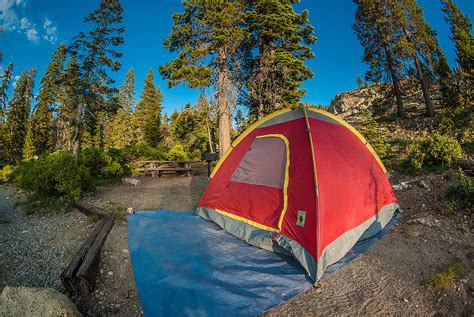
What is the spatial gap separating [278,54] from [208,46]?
12.8 feet

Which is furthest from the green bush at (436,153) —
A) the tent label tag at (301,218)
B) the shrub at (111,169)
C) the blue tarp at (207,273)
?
the shrub at (111,169)

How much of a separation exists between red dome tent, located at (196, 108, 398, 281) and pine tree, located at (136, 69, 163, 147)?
3229 cm

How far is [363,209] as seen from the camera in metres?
4.43

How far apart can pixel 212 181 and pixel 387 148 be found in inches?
390

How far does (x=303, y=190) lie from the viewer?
4.01 m

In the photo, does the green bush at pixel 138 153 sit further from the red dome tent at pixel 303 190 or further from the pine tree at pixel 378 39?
the pine tree at pixel 378 39

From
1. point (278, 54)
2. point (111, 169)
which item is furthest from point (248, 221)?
point (278, 54)

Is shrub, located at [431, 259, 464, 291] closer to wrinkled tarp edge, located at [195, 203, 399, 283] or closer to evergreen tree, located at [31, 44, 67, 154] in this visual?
wrinkled tarp edge, located at [195, 203, 399, 283]

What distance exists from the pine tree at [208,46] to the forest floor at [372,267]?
7.55m

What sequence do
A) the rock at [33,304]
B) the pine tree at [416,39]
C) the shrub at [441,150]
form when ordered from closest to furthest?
the rock at [33,304] → the shrub at [441,150] → the pine tree at [416,39]

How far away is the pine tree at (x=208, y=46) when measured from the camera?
36.9ft

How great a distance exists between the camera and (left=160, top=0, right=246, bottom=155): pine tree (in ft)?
36.9

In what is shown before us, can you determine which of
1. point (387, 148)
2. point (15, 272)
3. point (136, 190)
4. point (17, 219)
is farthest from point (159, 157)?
point (387, 148)

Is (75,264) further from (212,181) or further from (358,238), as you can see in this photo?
(358,238)
